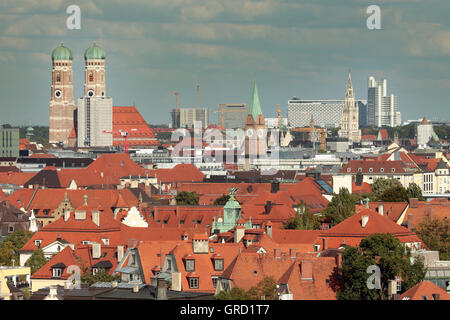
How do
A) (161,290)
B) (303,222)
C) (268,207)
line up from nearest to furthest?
(161,290), (303,222), (268,207)

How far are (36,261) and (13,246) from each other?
8.06m

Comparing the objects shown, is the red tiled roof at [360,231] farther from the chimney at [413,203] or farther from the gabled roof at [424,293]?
the gabled roof at [424,293]

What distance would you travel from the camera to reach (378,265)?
4141 cm

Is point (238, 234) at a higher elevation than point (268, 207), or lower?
lower

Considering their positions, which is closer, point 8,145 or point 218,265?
point 218,265

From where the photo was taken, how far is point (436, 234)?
59.4m

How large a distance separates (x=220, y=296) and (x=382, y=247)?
8189 millimetres

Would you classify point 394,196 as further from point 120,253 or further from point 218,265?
point 218,265

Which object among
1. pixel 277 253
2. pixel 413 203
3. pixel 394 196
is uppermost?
pixel 394 196

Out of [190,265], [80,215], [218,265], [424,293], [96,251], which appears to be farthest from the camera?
[80,215]

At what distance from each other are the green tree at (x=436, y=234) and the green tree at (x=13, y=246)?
17.3 m

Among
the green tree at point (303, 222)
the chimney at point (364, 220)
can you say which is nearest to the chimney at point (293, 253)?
the chimney at point (364, 220)

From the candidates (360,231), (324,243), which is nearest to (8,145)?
(360,231)
